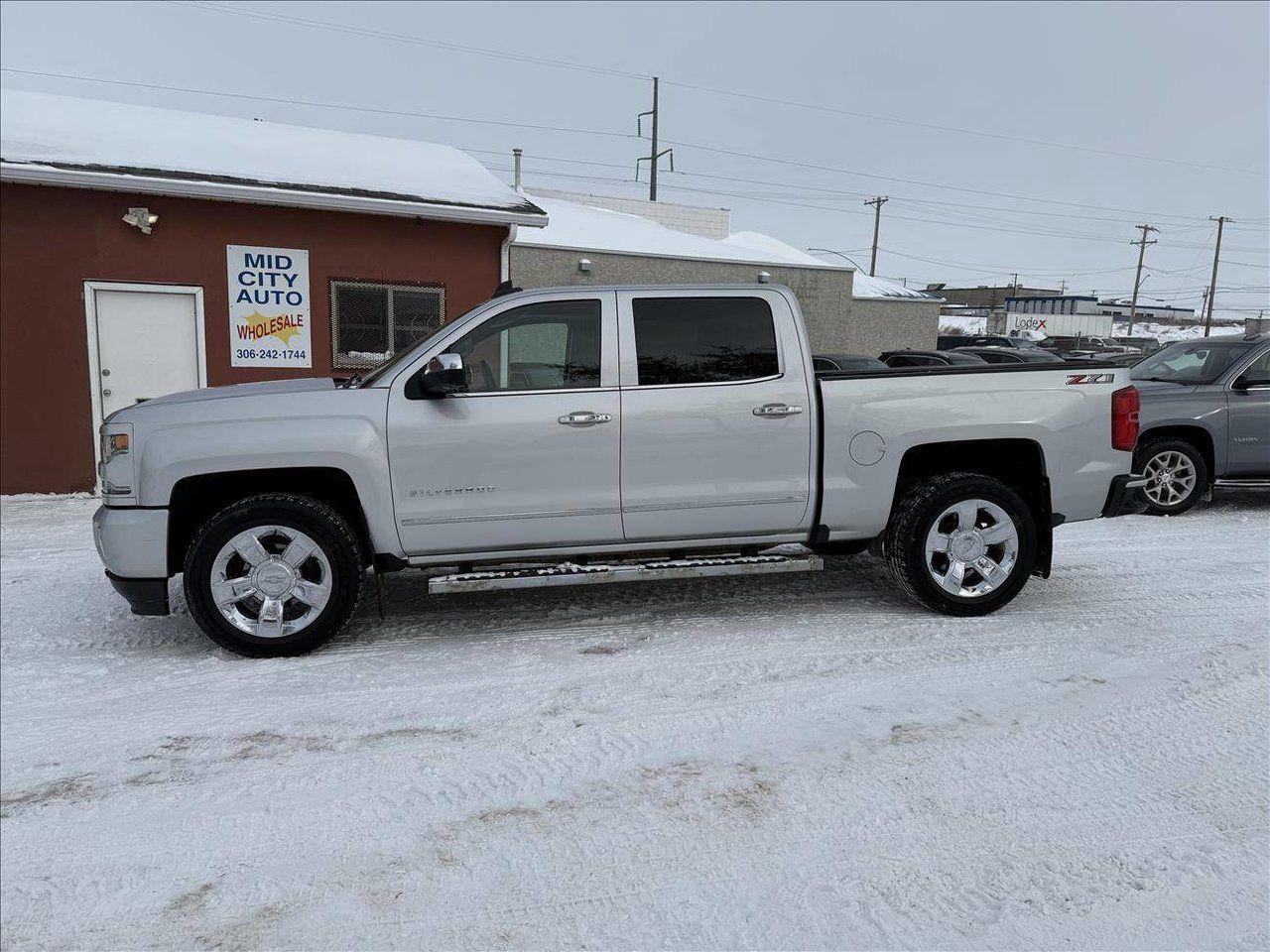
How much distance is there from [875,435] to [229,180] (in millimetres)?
8255

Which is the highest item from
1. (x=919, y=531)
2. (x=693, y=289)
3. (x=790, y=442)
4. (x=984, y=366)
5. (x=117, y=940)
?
(x=693, y=289)

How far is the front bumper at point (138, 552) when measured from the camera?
4.71 meters

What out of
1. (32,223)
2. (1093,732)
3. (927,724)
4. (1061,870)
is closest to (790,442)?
(927,724)

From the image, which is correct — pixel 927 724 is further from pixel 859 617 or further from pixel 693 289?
pixel 693 289

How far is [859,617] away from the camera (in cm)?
549

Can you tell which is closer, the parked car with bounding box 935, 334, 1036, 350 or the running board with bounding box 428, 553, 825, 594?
the running board with bounding box 428, 553, 825, 594

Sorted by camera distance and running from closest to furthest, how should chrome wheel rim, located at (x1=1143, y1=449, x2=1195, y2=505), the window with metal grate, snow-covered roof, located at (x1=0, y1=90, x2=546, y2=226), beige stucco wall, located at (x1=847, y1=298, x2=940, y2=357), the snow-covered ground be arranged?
the snow-covered ground < chrome wheel rim, located at (x1=1143, y1=449, x2=1195, y2=505) < snow-covered roof, located at (x1=0, y1=90, x2=546, y2=226) < the window with metal grate < beige stucco wall, located at (x1=847, y1=298, x2=940, y2=357)

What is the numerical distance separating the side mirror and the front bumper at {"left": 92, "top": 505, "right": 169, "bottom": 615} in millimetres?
1438

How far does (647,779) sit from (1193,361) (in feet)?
27.1

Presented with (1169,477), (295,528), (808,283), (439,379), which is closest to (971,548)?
(439,379)

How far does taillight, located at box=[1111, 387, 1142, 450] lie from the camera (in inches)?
211

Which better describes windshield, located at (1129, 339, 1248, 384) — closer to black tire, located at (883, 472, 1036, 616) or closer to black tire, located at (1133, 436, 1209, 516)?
black tire, located at (1133, 436, 1209, 516)

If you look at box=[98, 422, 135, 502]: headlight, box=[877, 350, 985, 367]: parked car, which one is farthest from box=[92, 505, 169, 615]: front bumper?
box=[877, 350, 985, 367]: parked car

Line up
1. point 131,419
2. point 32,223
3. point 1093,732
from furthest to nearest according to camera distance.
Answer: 1. point 32,223
2. point 131,419
3. point 1093,732
